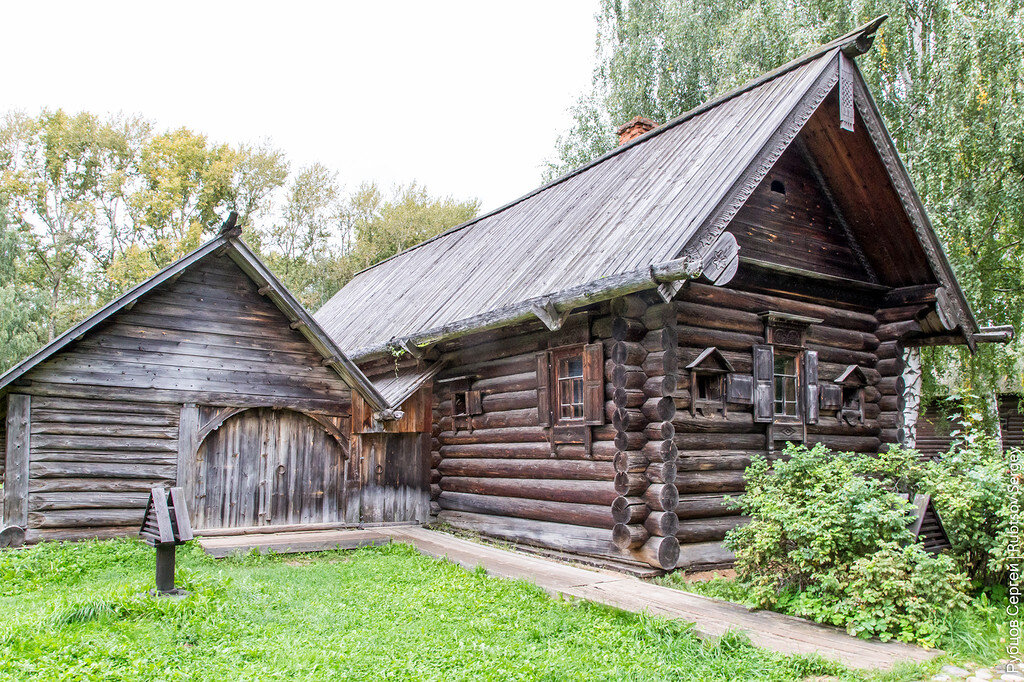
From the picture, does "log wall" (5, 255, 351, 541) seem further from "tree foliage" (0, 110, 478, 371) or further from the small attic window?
"tree foliage" (0, 110, 478, 371)

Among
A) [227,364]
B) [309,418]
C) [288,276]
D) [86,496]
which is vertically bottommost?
[86,496]

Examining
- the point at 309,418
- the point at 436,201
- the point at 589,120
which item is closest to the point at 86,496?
the point at 309,418

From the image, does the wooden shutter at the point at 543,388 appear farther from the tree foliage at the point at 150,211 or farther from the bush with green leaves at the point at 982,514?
the tree foliage at the point at 150,211

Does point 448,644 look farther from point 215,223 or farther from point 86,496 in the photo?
point 215,223

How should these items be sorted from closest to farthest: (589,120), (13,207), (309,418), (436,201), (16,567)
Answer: (16,567), (309,418), (589,120), (13,207), (436,201)

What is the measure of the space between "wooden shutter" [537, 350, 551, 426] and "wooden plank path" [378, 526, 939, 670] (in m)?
1.83

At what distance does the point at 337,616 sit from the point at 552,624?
6.20ft

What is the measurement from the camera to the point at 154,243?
3719cm

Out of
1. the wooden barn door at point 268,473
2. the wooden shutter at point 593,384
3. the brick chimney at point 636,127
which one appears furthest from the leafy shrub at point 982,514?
the brick chimney at point 636,127

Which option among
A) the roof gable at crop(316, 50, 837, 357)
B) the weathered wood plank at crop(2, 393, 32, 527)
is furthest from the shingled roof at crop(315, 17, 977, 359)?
the weathered wood plank at crop(2, 393, 32, 527)

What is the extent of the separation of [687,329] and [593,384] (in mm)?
1341

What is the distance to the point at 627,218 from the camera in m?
10.6

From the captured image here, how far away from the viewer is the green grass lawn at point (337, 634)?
17.7 feet

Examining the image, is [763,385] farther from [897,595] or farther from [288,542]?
[288,542]
